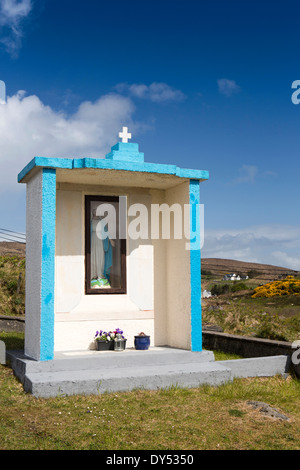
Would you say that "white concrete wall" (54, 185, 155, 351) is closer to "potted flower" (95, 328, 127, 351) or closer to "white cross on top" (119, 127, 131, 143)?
"potted flower" (95, 328, 127, 351)

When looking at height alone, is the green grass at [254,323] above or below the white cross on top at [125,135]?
below

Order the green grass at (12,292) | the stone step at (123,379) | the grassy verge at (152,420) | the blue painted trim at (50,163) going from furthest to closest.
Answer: the green grass at (12,292) → the blue painted trim at (50,163) → the stone step at (123,379) → the grassy verge at (152,420)

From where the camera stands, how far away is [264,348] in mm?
9500

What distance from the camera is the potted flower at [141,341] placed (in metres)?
8.75

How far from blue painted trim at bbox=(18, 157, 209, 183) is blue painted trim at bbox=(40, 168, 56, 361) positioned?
0.53 ft

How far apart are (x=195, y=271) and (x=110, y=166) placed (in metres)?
2.39

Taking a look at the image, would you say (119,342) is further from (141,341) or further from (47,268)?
(47,268)

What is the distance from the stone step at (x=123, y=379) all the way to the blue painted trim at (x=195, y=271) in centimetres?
73

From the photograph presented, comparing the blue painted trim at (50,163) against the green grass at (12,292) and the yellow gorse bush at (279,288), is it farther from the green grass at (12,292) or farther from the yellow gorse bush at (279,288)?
the yellow gorse bush at (279,288)

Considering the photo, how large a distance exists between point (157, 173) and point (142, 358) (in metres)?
3.13

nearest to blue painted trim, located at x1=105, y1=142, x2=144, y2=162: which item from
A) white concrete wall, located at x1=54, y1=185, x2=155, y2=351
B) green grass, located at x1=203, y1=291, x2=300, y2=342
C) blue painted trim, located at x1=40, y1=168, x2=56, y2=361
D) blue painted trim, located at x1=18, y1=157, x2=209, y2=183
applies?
blue painted trim, located at x1=18, y1=157, x2=209, y2=183

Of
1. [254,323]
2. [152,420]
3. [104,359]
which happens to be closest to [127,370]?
[104,359]

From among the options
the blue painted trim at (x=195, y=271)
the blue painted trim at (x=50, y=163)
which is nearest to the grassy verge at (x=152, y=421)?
the blue painted trim at (x=195, y=271)
